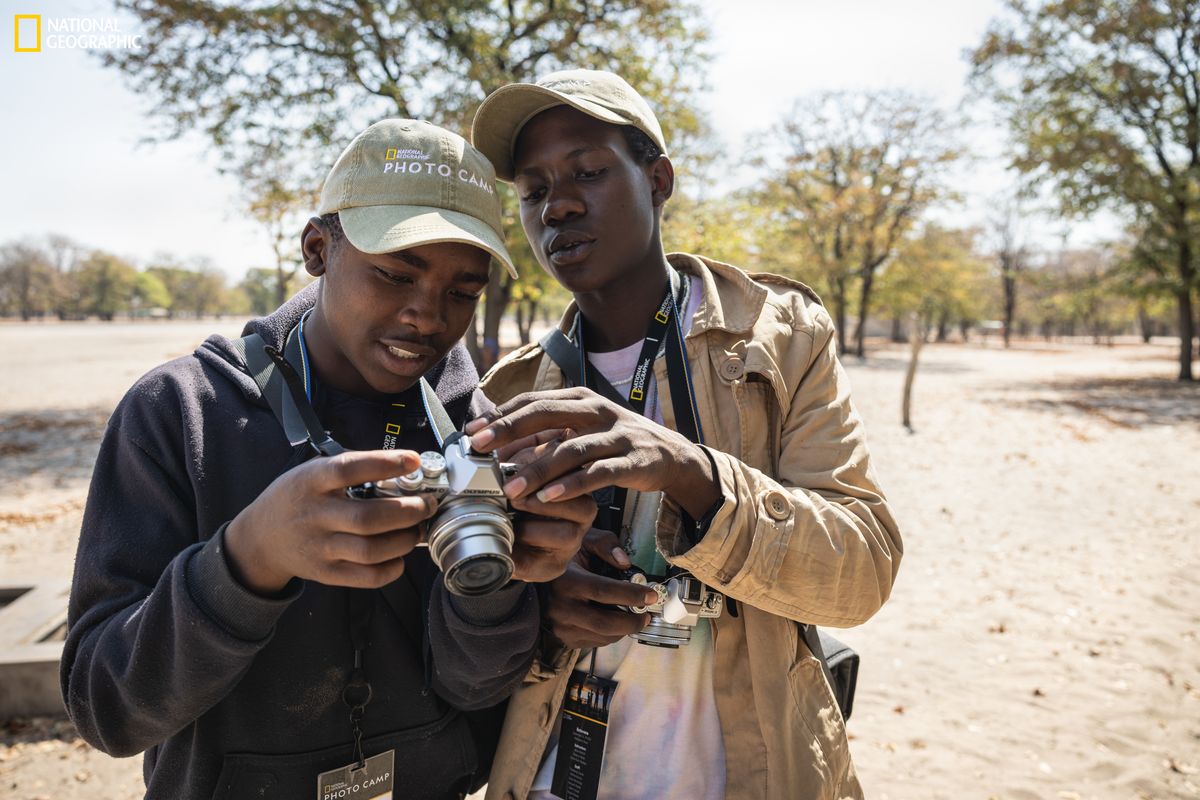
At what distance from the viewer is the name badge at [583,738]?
177 cm

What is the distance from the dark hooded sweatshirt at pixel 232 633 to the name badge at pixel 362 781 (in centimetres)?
3

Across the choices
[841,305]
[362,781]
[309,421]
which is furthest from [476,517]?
[841,305]

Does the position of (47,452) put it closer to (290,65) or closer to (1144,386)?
(290,65)

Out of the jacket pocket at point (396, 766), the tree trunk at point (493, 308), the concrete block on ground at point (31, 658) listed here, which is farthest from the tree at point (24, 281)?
the jacket pocket at point (396, 766)

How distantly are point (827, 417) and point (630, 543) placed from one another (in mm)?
616

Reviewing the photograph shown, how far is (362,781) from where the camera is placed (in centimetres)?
158

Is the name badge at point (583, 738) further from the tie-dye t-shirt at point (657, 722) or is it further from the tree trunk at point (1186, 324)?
the tree trunk at point (1186, 324)

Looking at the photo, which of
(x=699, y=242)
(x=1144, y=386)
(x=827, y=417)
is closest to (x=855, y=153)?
(x=1144, y=386)

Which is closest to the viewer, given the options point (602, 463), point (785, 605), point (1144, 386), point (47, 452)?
point (602, 463)

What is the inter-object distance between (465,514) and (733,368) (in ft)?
2.91

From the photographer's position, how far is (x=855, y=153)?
33.9 m

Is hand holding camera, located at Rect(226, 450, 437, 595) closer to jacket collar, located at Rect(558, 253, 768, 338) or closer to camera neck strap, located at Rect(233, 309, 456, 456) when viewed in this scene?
camera neck strap, located at Rect(233, 309, 456, 456)

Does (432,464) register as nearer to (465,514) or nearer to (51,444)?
(465,514)

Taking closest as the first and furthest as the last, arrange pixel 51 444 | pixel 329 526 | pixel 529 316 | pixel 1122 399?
1. pixel 329 526
2. pixel 51 444
3. pixel 1122 399
4. pixel 529 316
